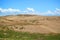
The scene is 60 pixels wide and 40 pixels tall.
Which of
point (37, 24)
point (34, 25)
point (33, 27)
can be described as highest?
point (37, 24)

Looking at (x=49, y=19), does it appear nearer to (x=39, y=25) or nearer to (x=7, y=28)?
(x=39, y=25)

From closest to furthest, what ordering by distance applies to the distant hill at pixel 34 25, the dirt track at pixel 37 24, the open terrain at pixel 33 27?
the open terrain at pixel 33 27
the distant hill at pixel 34 25
the dirt track at pixel 37 24

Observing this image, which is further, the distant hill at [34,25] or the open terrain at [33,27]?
the distant hill at [34,25]

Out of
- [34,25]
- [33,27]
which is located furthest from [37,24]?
[33,27]

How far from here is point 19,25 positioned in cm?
3362

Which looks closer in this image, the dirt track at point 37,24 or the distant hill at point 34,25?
the distant hill at point 34,25

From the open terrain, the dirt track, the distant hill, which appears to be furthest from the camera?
the dirt track

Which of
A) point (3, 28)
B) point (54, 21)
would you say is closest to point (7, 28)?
point (3, 28)

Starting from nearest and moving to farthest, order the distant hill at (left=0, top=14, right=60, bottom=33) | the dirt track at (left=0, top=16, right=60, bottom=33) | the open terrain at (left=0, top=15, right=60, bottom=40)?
the open terrain at (left=0, top=15, right=60, bottom=40) → the distant hill at (left=0, top=14, right=60, bottom=33) → the dirt track at (left=0, top=16, right=60, bottom=33)

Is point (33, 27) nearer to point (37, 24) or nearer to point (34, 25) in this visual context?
point (34, 25)

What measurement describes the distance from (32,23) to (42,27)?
2.90 metres

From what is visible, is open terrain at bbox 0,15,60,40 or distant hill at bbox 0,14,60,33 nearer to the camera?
open terrain at bbox 0,15,60,40

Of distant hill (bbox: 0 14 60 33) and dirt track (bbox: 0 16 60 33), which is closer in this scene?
distant hill (bbox: 0 14 60 33)

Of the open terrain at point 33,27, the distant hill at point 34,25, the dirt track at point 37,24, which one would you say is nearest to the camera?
the open terrain at point 33,27
